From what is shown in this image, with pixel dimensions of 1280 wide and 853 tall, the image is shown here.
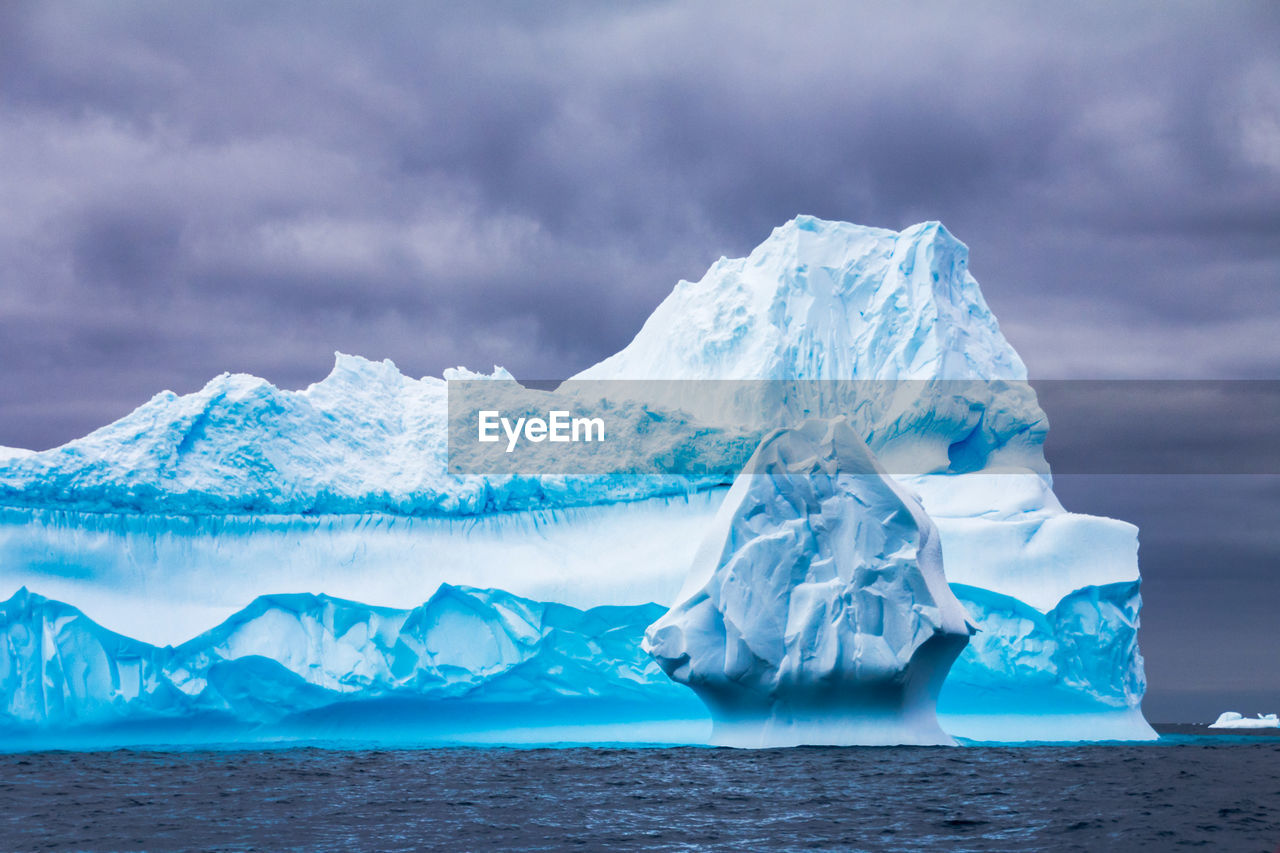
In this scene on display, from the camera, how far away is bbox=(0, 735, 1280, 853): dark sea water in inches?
273

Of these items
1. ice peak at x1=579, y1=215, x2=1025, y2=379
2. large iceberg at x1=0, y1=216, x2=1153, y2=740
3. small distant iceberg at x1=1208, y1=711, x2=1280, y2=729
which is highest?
ice peak at x1=579, y1=215, x2=1025, y2=379

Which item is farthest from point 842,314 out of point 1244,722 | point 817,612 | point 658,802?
point 1244,722

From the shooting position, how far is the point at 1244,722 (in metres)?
33.8

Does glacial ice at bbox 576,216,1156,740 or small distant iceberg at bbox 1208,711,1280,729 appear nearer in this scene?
glacial ice at bbox 576,216,1156,740

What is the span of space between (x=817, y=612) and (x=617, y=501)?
6418 mm

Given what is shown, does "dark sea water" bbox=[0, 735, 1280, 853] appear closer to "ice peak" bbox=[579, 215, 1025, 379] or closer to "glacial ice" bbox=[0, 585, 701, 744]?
"glacial ice" bbox=[0, 585, 701, 744]

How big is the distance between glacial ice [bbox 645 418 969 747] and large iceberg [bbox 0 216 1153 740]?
154 inches

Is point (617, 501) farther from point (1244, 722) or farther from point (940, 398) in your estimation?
point (1244, 722)

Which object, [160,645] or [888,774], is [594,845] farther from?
[160,645]

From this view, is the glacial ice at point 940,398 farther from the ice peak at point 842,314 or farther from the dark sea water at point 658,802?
the dark sea water at point 658,802

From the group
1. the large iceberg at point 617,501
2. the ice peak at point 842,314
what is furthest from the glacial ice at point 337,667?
the ice peak at point 842,314

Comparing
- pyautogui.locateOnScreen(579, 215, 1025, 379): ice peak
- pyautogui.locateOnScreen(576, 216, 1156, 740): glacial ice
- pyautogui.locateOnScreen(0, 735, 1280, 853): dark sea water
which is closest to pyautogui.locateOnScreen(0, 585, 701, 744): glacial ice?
pyautogui.locateOnScreen(0, 735, 1280, 853): dark sea water

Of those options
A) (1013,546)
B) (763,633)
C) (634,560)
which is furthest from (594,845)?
(1013,546)

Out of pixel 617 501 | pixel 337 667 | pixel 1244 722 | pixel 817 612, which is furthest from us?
pixel 1244 722
